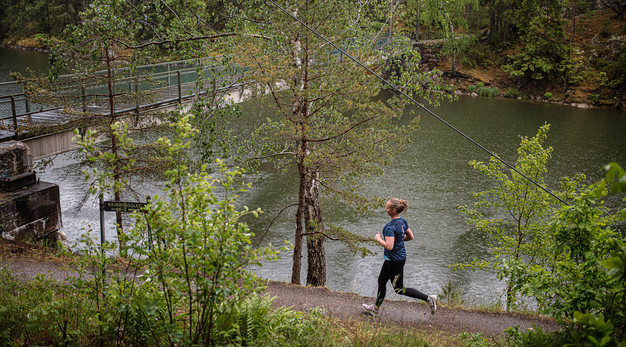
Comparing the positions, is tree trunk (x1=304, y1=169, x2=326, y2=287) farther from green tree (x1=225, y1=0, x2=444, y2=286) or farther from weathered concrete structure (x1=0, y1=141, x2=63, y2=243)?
weathered concrete structure (x1=0, y1=141, x2=63, y2=243)

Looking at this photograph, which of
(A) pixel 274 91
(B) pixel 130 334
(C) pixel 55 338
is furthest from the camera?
(A) pixel 274 91

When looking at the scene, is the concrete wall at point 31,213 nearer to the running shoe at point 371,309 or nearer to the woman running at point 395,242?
the running shoe at point 371,309

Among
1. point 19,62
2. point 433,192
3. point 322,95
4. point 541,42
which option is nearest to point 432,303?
point 322,95

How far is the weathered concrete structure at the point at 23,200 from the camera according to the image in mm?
10055

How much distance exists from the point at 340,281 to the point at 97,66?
6947mm

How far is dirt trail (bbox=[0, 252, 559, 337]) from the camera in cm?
611

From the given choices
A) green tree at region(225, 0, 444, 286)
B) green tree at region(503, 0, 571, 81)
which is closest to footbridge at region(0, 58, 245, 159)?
green tree at region(225, 0, 444, 286)

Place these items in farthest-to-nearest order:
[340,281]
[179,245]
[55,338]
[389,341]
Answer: [340,281] → [389,341] → [55,338] → [179,245]

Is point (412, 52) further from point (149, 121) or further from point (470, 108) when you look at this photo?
point (470, 108)

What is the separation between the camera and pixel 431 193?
17500mm

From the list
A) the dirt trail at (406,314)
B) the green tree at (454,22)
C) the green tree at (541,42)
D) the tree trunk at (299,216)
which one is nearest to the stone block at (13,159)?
the dirt trail at (406,314)

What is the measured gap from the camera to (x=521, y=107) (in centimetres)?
3484

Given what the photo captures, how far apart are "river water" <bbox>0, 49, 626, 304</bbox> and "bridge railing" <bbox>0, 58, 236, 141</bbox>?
1.39 m

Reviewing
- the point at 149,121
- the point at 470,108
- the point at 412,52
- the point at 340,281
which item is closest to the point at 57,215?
the point at 149,121
